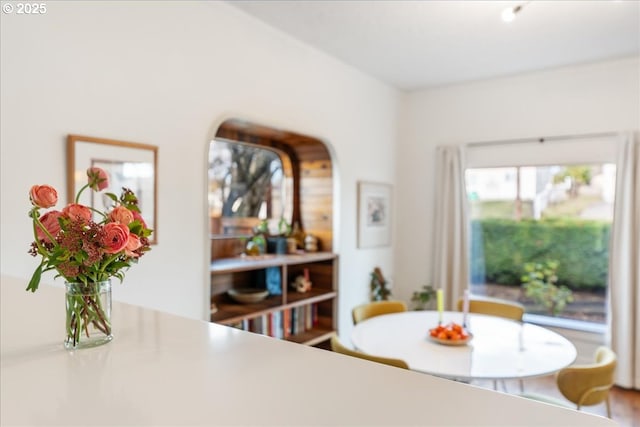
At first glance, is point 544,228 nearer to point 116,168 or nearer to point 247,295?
point 247,295

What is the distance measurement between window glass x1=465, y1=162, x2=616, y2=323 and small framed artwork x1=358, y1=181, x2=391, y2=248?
79cm

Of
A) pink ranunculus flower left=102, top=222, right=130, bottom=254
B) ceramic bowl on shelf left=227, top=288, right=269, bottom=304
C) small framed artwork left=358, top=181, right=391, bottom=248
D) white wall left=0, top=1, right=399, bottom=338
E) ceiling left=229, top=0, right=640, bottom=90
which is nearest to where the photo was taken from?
pink ranunculus flower left=102, top=222, right=130, bottom=254

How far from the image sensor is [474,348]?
2.15 m

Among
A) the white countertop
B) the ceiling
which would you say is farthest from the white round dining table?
the ceiling

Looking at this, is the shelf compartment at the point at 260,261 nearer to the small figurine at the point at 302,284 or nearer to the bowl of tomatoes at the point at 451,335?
the small figurine at the point at 302,284

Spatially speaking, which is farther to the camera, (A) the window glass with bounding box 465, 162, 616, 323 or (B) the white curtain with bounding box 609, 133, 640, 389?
(A) the window glass with bounding box 465, 162, 616, 323

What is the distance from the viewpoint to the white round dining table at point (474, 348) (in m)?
1.87

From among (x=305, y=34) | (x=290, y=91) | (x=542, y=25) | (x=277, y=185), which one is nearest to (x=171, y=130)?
(x=290, y=91)

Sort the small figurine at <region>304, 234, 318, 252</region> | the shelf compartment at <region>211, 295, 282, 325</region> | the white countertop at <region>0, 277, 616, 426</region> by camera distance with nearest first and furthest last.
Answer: the white countertop at <region>0, 277, 616, 426</region> < the shelf compartment at <region>211, 295, 282, 325</region> < the small figurine at <region>304, 234, 318, 252</region>

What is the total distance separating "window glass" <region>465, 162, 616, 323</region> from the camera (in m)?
3.60

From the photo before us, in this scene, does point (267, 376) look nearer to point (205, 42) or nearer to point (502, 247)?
point (205, 42)

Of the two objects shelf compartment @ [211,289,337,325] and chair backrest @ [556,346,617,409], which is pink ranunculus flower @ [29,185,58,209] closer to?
shelf compartment @ [211,289,337,325]

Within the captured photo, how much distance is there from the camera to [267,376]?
84cm

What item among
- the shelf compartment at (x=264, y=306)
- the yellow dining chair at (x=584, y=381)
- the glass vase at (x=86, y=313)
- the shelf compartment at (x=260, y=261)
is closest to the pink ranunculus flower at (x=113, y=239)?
the glass vase at (x=86, y=313)
